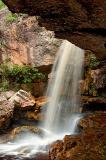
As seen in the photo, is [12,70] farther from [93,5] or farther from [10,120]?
[93,5]

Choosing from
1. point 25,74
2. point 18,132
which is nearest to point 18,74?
point 25,74

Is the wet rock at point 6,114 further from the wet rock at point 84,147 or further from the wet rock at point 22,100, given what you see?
the wet rock at point 84,147

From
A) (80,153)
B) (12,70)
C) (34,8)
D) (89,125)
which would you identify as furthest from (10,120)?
(34,8)

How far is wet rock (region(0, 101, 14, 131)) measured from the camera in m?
13.8

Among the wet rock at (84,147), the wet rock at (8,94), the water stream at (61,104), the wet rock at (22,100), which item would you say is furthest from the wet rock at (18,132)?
the wet rock at (84,147)

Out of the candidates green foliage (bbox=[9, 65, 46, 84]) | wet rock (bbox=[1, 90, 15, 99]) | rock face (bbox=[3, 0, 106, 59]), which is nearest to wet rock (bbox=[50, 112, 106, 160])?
rock face (bbox=[3, 0, 106, 59])

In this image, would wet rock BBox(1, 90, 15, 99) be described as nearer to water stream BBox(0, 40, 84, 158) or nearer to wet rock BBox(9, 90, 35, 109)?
wet rock BBox(9, 90, 35, 109)

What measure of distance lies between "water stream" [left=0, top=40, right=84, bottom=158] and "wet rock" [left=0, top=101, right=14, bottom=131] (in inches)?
45.9

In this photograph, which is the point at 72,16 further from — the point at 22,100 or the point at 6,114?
the point at 22,100

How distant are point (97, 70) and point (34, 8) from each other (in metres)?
7.15

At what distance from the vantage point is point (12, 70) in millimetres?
16719

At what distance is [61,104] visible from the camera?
14836mm

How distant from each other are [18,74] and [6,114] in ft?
10.4

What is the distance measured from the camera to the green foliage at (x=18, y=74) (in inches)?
640
